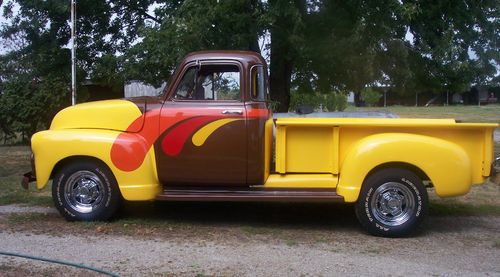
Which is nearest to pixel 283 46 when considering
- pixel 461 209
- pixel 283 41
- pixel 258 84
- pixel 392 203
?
pixel 283 41

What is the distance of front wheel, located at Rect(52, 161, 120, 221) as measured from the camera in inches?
298

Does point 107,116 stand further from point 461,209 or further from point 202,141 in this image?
point 461,209

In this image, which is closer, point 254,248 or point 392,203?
point 254,248

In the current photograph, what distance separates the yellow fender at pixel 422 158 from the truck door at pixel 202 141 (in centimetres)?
134

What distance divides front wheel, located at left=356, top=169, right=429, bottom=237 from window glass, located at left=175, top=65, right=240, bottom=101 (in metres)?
1.91

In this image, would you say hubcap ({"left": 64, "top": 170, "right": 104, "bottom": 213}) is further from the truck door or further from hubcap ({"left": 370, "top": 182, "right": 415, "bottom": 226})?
hubcap ({"left": 370, "top": 182, "right": 415, "bottom": 226})

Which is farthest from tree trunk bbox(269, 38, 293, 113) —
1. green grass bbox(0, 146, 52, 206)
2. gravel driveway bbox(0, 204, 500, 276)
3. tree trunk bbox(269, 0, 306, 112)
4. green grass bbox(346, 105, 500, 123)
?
green grass bbox(346, 105, 500, 123)

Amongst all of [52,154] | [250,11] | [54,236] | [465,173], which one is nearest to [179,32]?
[250,11]

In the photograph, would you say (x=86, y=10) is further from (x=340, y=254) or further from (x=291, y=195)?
(x=340, y=254)

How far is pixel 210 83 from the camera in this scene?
25.4 ft

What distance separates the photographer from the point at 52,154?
7555 millimetres

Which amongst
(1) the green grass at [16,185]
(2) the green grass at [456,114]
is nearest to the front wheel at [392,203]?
(1) the green grass at [16,185]

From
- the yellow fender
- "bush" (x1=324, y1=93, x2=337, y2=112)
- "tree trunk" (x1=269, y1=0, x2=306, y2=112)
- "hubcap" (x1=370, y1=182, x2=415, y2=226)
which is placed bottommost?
"hubcap" (x1=370, y1=182, x2=415, y2=226)

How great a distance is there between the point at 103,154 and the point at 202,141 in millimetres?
1173
